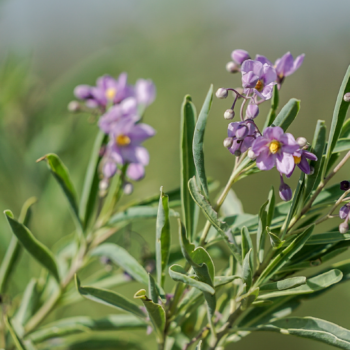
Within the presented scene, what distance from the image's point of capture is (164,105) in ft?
9.91

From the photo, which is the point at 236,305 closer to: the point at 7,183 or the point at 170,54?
the point at 7,183

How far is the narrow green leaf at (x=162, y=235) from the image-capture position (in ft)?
2.26

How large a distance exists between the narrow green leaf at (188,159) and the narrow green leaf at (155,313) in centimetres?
20

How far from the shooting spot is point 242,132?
0.66 m

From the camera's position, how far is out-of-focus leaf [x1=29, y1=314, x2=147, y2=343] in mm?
972

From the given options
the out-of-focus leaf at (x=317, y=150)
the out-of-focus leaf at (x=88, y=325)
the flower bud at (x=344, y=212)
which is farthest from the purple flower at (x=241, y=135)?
the out-of-focus leaf at (x=88, y=325)

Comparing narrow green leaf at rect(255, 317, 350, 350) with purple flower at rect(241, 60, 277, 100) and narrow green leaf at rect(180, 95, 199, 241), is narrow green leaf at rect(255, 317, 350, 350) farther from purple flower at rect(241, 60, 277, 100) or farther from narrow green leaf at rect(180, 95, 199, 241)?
purple flower at rect(241, 60, 277, 100)

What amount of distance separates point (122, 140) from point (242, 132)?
1.43ft

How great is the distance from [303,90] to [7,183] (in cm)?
451

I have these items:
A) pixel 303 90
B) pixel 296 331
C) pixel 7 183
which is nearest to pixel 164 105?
pixel 7 183

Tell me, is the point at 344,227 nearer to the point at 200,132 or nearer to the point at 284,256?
the point at 284,256

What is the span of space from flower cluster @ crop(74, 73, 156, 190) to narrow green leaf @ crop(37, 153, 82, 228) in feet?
0.36

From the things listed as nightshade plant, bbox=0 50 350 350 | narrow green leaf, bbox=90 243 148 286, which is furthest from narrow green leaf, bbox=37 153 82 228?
narrow green leaf, bbox=90 243 148 286

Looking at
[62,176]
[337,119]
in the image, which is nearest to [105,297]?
[62,176]
